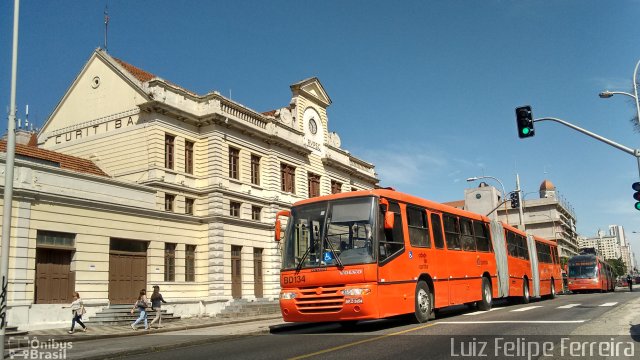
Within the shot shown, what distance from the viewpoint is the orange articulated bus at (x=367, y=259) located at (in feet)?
41.9

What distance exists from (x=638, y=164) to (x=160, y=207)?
2144 cm

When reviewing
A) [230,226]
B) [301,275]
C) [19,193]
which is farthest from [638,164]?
[19,193]

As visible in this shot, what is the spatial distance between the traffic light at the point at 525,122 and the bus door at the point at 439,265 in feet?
16.0

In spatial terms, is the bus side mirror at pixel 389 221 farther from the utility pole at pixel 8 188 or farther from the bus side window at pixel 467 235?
the utility pole at pixel 8 188

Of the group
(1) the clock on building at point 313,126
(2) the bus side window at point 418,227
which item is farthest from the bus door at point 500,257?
(1) the clock on building at point 313,126

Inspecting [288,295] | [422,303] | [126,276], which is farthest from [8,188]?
[126,276]

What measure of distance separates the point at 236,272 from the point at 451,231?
1784cm

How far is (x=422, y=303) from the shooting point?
1464 centimetres

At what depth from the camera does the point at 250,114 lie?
34.2 metres

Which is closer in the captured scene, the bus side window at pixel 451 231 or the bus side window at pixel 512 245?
the bus side window at pixel 451 231

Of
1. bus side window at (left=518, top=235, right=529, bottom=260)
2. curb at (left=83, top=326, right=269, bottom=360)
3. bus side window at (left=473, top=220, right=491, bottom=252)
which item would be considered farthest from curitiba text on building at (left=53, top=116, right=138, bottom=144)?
bus side window at (left=518, top=235, right=529, bottom=260)

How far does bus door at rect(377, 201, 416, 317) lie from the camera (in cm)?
1298

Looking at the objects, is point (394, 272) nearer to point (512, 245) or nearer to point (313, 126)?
point (512, 245)

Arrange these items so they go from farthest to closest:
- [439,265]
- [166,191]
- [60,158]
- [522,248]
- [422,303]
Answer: [166,191] → [60,158] → [522,248] → [439,265] → [422,303]
